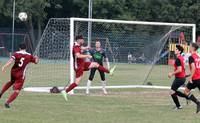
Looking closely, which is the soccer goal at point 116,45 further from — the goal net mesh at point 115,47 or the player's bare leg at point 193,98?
the player's bare leg at point 193,98

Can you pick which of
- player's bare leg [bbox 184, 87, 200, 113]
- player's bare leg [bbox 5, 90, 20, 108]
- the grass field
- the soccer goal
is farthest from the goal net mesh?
player's bare leg [bbox 184, 87, 200, 113]

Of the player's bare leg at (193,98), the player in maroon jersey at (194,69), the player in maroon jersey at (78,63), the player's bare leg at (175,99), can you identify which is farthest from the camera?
the player in maroon jersey at (78,63)

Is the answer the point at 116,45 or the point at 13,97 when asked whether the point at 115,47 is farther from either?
the point at 13,97

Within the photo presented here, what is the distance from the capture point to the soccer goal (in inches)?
918

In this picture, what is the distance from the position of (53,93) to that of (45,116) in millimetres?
6839

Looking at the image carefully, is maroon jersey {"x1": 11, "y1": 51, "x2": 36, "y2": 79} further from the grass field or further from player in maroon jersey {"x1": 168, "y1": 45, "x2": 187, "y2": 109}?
player in maroon jersey {"x1": 168, "y1": 45, "x2": 187, "y2": 109}

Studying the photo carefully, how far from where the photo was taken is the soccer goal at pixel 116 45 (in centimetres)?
2333

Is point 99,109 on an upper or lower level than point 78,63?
lower

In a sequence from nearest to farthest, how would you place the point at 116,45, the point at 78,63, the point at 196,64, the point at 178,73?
1. the point at 196,64
2. the point at 178,73
3. the point at 78,63
4. the point at 116,45

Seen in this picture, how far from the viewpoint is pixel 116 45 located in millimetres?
25500

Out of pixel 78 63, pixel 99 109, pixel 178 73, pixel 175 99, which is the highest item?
pixel 78 63

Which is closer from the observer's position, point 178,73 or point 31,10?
point 178,73

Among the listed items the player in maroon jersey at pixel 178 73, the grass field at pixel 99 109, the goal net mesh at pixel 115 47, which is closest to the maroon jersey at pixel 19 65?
the grass field at pixel 99 109

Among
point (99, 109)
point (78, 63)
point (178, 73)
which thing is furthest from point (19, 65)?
point (178, 73)
